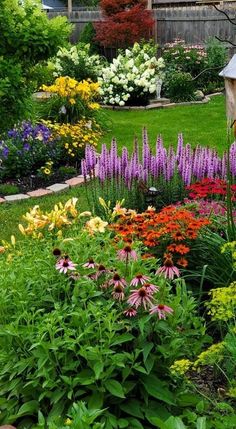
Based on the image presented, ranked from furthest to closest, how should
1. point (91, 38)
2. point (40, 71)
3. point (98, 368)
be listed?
point (91, 38), point (40, 71), point (98, 368)

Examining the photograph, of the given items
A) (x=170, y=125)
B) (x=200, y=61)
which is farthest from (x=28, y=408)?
(x=200, y=61)

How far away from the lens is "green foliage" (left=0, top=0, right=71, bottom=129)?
5617 mm

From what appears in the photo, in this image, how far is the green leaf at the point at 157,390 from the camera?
269cm

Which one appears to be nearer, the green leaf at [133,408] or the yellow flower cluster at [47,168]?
the green leaf at [133,408]

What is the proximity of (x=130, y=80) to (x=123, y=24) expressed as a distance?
10.3ft


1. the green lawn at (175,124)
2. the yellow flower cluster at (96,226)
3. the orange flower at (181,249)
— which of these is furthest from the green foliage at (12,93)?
the green lawn at (175,124)

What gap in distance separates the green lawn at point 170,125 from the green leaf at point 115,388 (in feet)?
14.3

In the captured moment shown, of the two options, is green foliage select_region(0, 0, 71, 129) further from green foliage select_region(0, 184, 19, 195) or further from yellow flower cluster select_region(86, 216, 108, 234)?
yellow flower cluster select_region(86, 216, 108, 234)

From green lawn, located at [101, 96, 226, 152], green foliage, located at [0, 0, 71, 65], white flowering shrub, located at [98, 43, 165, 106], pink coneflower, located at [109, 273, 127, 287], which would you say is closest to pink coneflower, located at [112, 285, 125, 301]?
pink coneflower, located at [109, 273, 127, 287]

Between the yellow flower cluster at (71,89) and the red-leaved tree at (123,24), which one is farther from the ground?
the red-leaved tree at (123,24)

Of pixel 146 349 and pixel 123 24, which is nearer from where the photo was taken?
pixel 146 349

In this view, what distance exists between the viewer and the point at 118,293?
276 centimetres

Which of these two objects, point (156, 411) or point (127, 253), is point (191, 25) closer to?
point (127, 253)

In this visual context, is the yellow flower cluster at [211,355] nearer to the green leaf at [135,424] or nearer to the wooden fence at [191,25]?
the green leaf at [135,424]
